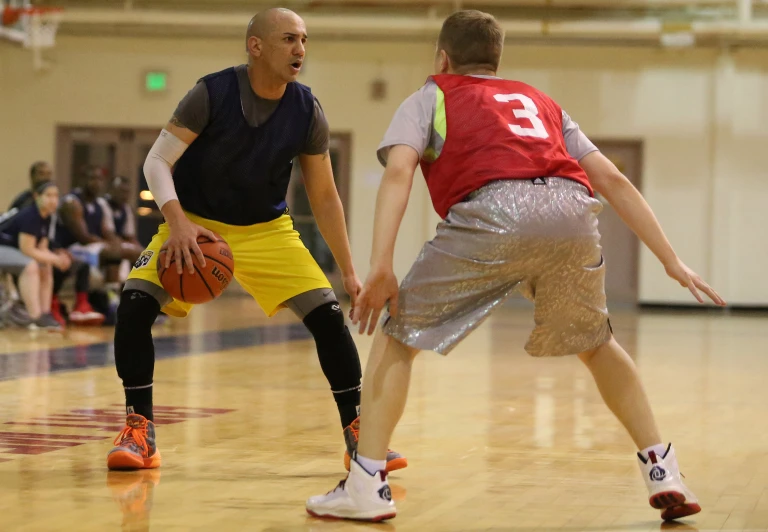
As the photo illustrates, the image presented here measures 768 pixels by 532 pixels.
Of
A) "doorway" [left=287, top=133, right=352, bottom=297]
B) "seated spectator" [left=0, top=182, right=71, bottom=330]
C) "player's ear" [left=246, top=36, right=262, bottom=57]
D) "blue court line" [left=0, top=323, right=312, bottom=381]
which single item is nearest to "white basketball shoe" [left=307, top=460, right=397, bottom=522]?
"player's ear" [left=246, top=36, right=262, bottom=57]

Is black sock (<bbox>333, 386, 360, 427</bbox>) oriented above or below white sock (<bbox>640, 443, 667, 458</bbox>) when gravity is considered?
below

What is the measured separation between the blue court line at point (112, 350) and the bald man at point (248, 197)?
2590mm

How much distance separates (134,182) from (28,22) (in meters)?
2.66

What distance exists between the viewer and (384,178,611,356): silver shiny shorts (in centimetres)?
285

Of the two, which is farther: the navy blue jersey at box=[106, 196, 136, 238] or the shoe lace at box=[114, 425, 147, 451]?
the navy blue jersey at box=[106, 196, 136, 238]

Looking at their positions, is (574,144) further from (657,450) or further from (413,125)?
(657,450)

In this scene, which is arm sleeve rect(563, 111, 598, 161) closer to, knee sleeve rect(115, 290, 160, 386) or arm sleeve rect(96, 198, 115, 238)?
knee sleeve rect(115, 290, 160, 386)

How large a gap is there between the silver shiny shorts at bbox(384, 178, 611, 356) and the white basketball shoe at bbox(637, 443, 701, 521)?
0.37 metres

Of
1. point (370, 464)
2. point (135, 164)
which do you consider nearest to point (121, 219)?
point (135, 164)

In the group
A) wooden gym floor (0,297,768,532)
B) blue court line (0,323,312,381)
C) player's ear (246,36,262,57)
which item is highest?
player's ear (246,36,262,57)

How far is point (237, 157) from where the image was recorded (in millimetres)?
3645

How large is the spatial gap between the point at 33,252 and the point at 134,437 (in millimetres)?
6241

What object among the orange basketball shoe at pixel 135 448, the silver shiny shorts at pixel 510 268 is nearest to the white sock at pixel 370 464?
the silver shiny shorts at pixel 510 268

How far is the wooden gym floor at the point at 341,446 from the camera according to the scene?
2982mm
